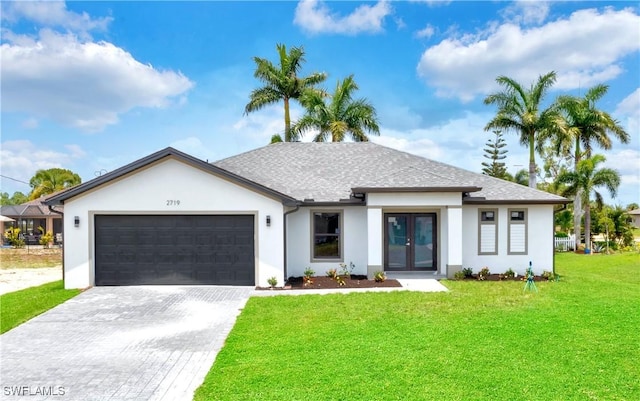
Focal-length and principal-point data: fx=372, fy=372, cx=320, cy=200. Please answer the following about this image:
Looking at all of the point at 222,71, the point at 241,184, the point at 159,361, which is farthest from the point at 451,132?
the point at 159,361

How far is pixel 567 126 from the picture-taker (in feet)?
82.2

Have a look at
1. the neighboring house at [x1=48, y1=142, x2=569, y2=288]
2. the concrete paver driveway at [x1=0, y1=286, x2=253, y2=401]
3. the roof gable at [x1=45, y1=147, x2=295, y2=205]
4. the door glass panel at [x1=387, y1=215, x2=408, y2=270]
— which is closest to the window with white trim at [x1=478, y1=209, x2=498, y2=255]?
the neighboring house at [x1=48, y1=142, x2=569, y2=288]

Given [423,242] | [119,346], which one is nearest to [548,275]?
[423,242]

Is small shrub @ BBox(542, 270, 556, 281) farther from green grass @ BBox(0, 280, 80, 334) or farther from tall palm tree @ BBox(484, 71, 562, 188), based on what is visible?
green grass @ BBox(0, 280, 80, 334)

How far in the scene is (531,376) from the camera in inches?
215

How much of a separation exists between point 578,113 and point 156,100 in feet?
91.5

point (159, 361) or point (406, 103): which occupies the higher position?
point (406, 103)

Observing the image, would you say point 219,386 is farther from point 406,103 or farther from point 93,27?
point 406,103

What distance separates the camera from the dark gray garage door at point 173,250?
39.9 feet

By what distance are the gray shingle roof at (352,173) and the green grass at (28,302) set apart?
6.77 m

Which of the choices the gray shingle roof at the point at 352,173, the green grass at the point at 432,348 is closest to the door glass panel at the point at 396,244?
the gray shingle roof at the point at 352,173

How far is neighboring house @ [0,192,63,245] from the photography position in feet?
102

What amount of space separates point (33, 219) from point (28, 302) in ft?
92.7

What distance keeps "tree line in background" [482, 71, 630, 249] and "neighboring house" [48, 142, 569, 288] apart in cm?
1270
